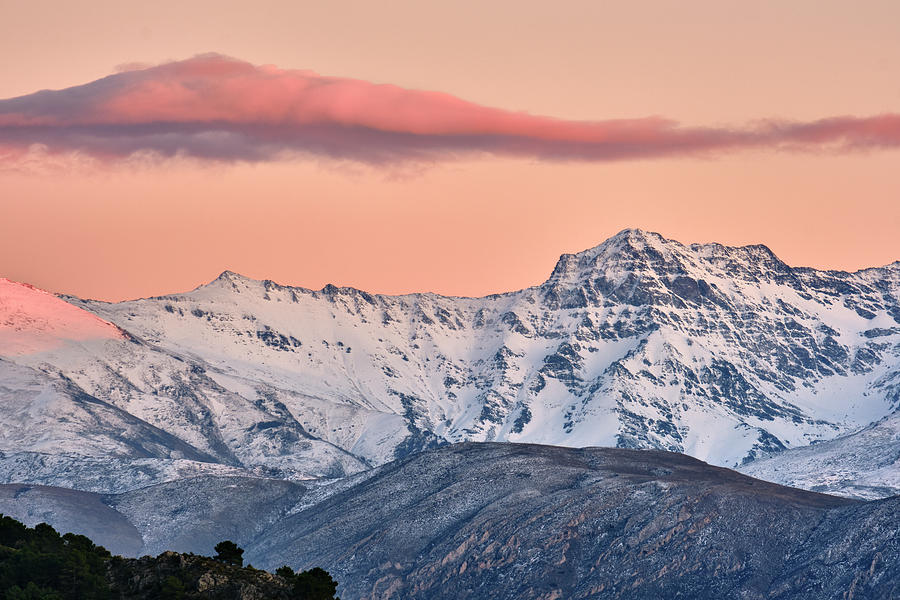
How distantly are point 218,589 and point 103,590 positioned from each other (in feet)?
42.3

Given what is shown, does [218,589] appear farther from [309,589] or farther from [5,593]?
[5,593]

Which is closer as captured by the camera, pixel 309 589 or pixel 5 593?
pixel 5 593

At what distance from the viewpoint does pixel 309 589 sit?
195 meters

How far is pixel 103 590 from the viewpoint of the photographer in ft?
620

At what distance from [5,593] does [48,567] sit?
29.6 ft

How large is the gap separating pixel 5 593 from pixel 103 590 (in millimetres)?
11844

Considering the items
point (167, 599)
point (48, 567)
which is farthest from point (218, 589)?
point (48, 567)

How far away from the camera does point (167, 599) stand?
18838 centimetres

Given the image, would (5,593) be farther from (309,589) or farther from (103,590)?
(309,589)

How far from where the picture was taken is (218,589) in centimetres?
19225

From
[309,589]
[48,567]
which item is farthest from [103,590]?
[309,589]

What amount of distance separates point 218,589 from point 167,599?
6486mm

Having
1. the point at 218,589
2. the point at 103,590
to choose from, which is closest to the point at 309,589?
the point at 218,589
